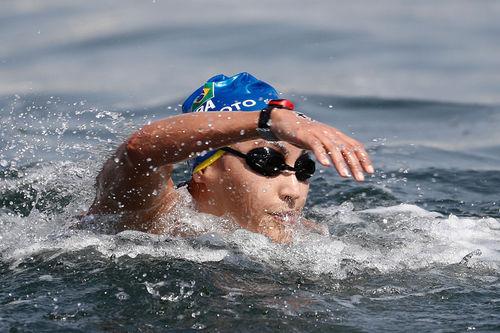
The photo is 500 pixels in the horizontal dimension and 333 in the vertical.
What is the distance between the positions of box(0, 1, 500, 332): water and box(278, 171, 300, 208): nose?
0.28 meters

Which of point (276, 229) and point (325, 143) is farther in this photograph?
point (276, 229)

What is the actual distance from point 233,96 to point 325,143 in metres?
1.79

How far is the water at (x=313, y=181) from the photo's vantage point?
489 centimetres

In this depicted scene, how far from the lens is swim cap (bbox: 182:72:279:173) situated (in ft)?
19.4

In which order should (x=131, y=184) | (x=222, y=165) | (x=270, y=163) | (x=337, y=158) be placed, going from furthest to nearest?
(x=222, y=165), (x=270, y=163), (x=131, y=184), (x=337, y=158)

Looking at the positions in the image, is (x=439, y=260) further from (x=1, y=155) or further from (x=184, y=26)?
(x=184, y=26)

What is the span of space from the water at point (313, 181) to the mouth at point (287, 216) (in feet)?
0.47

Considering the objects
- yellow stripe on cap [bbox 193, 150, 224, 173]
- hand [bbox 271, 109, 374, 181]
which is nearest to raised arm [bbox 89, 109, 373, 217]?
hand [bbox 271, 109, 374, 181]

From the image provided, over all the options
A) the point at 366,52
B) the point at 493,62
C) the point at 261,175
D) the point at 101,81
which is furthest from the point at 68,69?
the point at 261,175

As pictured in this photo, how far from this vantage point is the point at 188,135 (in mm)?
4742

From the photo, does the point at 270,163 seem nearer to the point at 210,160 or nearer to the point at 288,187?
the point at 288,187

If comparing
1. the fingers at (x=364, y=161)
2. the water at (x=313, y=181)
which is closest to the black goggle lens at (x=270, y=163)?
the water at (x=313, y=181)

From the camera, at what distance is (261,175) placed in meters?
5.61

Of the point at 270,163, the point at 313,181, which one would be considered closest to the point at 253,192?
the point at 270,163
